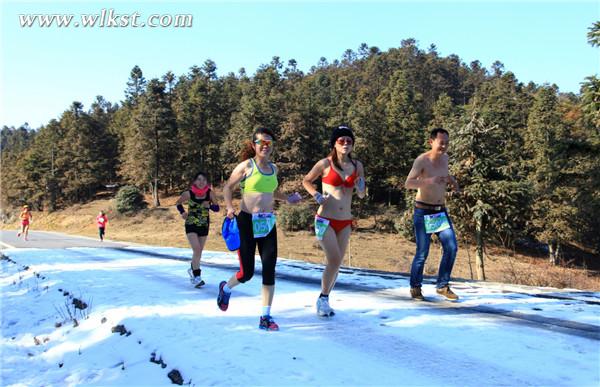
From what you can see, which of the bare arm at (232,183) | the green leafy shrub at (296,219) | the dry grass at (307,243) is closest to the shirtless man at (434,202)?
the bare arm at (232,183)

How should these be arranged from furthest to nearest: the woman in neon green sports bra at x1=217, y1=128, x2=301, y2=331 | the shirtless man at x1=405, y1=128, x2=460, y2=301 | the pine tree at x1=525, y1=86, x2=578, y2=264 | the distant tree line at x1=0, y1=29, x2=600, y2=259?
the pine tree at x1=525, y1=86, x2=578, y2=264 → the distant tree line at x1=0, y1=29, x2=600, y2=259 → the shirtless man at x1=405, y1=128, x2=460, y2=301 → the woman in neon green sports bra at x1=217, y1=128, x2=301, y2=331

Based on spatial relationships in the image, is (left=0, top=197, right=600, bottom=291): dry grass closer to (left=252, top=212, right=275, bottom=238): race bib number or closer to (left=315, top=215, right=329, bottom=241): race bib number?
(left=315, top=215, right=329, bottom=241): race bib number

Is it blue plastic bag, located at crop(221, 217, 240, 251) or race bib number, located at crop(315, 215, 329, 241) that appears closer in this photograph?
blue plastic bag, located at crop(221, 217, 240, 251)

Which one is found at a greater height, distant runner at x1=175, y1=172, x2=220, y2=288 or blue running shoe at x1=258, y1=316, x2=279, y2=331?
distant runner at x1=175, y1=172, x2=220, y2=288

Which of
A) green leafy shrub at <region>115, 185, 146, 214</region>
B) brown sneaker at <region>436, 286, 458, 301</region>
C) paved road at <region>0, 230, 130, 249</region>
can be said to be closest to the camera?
brown sneaker at <region>436, 286, 458, 301</region>

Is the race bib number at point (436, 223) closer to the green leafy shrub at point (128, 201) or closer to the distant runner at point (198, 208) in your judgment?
the distant runner at point (198, 208)

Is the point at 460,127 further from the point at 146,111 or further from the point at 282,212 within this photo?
the point at 146,111

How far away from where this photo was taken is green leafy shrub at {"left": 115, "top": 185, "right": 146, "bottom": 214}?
53.3 m

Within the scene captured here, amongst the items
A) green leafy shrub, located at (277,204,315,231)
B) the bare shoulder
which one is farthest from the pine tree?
the bare shoulder

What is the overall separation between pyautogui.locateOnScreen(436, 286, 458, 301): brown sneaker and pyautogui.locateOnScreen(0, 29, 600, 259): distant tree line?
1993 centimetres

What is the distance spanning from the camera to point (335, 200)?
6.18 meters

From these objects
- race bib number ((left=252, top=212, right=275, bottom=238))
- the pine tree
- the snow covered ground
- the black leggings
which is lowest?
the snow covered ground

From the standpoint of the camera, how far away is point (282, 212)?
144 feet

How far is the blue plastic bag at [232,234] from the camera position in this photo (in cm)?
586
